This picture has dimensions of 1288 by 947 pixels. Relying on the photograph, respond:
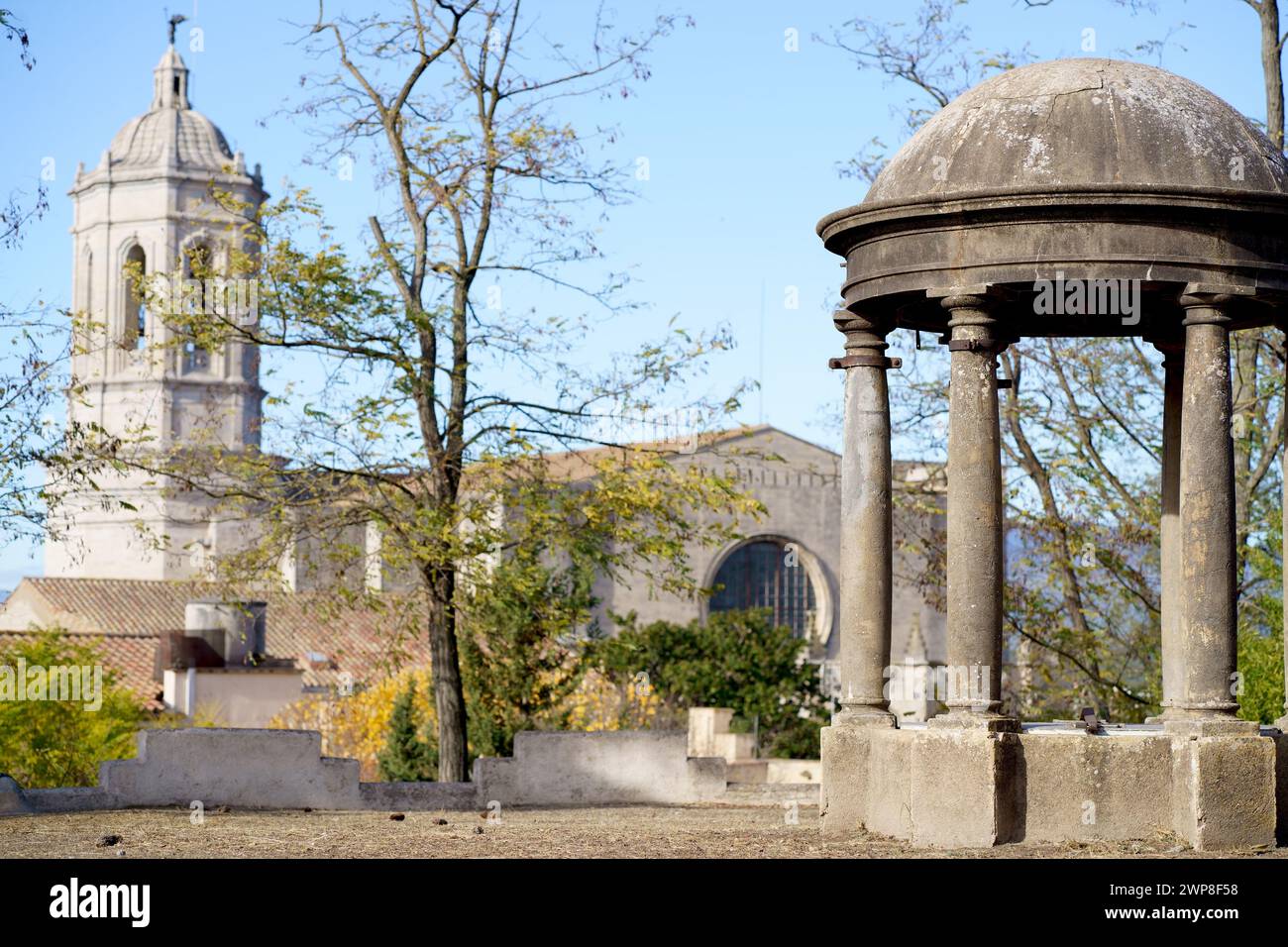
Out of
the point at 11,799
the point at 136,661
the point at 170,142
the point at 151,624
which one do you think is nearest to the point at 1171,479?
the point at 11,799

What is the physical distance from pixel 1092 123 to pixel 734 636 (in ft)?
105

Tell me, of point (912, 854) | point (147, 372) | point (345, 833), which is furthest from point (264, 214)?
point (147, 372)

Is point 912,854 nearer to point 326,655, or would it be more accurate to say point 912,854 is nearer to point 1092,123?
point 1092,123

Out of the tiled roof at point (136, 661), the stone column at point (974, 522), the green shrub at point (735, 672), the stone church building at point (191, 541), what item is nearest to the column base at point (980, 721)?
the stone column at point (974, 522)

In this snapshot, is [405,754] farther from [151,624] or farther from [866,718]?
[151,624]

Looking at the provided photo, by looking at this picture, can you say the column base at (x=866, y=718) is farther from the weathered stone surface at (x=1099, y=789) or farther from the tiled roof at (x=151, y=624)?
the tiled roof at (x=151, y=624)

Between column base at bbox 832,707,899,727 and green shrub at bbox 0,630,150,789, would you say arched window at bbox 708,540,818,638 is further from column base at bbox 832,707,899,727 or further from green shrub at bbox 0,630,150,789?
column base at bbox 832,707,899,727

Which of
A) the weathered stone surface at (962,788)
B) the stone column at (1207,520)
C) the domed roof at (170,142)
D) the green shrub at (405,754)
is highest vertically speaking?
the domed roof at (170,142)

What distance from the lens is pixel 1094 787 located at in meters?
11.8

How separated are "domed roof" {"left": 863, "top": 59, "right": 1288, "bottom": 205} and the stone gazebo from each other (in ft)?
0.05

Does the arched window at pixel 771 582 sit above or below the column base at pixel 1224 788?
above

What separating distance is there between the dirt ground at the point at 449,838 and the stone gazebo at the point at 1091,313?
0.37 metres

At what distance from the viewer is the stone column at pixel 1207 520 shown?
11789 mm

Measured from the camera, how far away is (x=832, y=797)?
518 inches
